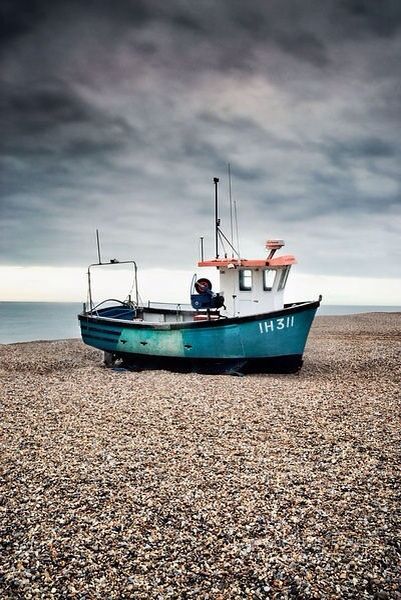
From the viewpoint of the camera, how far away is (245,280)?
15062mm

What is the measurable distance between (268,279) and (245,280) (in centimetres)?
81

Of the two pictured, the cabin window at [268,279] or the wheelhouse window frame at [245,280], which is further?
the wheelhouse window frame at [245,280]

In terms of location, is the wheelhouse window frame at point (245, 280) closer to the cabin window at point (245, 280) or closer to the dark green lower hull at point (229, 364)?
the cabin window at point (245, 280)

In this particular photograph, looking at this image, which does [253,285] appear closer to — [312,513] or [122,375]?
[122,375]

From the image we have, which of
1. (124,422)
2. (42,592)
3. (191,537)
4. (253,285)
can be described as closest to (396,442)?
(191,537)

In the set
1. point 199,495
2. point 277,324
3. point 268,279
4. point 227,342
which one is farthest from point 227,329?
point 199,495

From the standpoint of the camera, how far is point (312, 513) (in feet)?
17.3

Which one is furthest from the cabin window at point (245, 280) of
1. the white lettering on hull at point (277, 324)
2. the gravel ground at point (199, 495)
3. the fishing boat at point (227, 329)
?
the gravel ground at point (199, 495)

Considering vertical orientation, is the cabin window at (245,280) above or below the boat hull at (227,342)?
above

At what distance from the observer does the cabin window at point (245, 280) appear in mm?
14977

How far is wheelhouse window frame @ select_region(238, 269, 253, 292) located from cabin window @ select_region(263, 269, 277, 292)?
488 mm

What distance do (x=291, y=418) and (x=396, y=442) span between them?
6.77 feet

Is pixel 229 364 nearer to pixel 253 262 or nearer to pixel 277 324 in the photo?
pixel 277 324

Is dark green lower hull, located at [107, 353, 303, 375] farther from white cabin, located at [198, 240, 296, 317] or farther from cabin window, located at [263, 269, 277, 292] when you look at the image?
cabin window, located at [263, 269, 277, 292]
